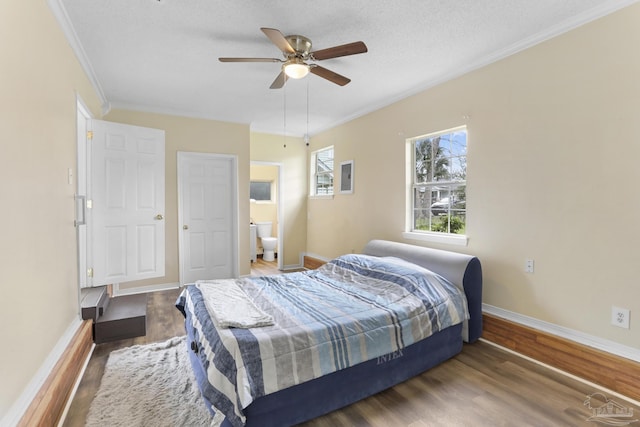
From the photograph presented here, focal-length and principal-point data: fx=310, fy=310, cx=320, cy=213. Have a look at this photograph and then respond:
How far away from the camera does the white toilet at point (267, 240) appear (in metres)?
6.65

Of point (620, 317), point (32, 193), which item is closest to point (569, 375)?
point (620, 317)

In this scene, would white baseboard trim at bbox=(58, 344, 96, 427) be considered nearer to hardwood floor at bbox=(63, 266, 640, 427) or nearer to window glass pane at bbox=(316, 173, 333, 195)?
hardwood floor at bbox=(63, 266, 640, 427)

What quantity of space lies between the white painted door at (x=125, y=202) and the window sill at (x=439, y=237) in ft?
10.1

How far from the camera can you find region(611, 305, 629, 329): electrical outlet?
2094mm

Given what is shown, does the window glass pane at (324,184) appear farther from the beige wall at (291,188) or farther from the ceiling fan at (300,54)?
the ceiling fan at (300,54)

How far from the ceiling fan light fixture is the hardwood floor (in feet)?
7.84

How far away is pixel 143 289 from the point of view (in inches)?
173

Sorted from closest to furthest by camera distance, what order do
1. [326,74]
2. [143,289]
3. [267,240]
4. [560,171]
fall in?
[560,171]
[326,74]
[143,289]
[267,240]

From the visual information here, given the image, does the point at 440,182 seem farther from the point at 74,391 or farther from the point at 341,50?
the point at 74,391

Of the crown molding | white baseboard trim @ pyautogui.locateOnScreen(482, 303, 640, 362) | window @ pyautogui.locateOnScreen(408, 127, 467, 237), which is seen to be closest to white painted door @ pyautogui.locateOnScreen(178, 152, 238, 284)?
the crown molding

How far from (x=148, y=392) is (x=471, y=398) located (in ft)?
6.98

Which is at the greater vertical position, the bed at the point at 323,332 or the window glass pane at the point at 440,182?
the window glass pane at the point at 440,182

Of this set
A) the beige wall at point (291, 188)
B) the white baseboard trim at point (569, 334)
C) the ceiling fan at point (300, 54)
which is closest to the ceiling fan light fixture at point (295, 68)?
the ceiling fan at point (300, 54)

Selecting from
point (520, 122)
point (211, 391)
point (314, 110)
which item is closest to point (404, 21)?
point (520, 122)
